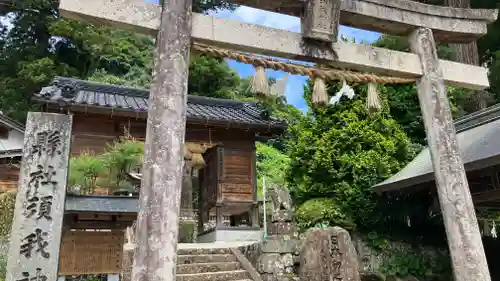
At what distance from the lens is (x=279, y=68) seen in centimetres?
492

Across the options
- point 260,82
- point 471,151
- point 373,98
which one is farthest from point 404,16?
point 471,151

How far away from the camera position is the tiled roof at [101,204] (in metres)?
6.39

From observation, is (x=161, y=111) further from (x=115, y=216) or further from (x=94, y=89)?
(x=94, y=89)

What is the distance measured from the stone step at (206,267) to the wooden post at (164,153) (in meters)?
4.68

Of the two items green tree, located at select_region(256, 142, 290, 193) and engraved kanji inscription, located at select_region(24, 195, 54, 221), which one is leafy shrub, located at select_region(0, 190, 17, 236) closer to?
engraved kanji inscription, located at select_region(24, 195, 54, 221)

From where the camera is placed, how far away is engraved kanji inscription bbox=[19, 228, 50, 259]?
510cm

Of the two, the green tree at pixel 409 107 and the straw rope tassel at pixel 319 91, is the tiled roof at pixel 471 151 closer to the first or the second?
the green tree at pixel 409 107

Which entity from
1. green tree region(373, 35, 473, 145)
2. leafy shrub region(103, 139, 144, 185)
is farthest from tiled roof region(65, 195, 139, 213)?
green tree region(373, 35, 473, 145)

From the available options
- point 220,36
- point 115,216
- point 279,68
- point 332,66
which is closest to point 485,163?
point 332,66

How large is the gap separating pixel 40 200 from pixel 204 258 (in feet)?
13.9

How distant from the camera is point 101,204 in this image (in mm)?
6656

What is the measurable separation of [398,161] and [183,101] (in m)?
8.93

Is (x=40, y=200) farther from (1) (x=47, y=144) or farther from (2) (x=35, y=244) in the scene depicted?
(1) (x=47, y=144)

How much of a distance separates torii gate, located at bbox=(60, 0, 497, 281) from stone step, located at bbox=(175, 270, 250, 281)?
4.46m
